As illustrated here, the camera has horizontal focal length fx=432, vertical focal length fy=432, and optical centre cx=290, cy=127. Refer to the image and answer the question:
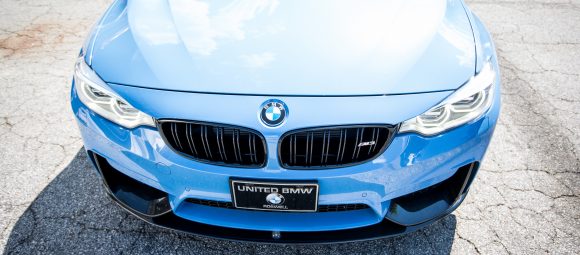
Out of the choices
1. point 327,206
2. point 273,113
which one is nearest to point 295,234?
point 327,206

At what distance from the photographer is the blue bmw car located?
5.17 ft

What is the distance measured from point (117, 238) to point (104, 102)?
0.79 m

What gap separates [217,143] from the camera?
1604 millimetres

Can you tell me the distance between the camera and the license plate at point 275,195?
159cm

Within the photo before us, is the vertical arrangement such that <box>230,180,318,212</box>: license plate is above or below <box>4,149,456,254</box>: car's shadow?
above

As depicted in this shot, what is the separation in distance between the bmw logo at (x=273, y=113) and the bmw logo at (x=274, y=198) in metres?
0.28

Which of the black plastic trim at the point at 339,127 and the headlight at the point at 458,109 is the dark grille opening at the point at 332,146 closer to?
the black plastic trim at the point at 339,127

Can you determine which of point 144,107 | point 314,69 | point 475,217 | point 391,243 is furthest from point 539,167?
point 144,107

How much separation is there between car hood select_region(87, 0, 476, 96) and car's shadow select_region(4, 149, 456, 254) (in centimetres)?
86

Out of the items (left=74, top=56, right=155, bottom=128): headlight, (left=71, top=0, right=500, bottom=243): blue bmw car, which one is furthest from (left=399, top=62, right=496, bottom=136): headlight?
(left=74, top=56, right=155, bottom=128): headlight

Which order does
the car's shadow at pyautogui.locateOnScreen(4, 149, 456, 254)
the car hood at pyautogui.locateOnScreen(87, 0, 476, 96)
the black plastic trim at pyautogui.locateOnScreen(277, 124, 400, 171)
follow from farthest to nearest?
the car's shadow at pyautogui.locateOnScreen(4, 149, 456, 254)
the car hood at pyautogui.locateOnScreen(87, 0, 476, 96)
the black plastic trim at pyautogui.locateOnScreen(277, 124, 400, 171)

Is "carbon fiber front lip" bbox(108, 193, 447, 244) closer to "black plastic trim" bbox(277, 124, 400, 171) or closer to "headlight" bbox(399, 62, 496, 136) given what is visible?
"black plastic trim" bbox(277, 124, 400, 171)

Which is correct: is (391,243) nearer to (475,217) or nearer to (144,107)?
(475,217)

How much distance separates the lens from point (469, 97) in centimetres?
171
